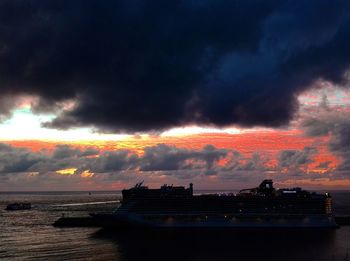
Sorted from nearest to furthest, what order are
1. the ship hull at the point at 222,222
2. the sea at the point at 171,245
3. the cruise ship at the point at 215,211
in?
the sea at the point at 171,245 < the ship hull at the point at 222,222 < the cruise ship at the point at 215,211

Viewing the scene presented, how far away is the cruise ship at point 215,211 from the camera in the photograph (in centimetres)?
10188

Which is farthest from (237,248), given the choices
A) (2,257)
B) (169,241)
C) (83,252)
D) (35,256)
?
(2,257)

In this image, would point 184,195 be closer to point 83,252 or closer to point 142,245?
point 142,245

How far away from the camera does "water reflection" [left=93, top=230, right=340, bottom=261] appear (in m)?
66.5

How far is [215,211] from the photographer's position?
103250mm

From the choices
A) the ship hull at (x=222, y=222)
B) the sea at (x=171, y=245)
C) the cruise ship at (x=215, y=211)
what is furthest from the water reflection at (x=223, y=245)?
the cruise ship at (x=215, y=211)

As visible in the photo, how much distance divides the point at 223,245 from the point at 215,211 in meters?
26.6

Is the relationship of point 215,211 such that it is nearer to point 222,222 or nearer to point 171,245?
point 222,222

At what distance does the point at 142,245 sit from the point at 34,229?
37.2m

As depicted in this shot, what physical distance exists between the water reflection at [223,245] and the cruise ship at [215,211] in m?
5.93

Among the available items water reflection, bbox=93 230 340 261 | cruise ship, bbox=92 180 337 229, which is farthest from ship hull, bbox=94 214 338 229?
water reflection, bbox=93 230 340 261

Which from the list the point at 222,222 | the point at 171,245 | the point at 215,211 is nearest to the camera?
the point at 171,245

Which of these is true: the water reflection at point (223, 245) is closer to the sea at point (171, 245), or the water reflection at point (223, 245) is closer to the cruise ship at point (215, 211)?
the sea at point (171, 245)

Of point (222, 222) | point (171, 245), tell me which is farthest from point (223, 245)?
point (222, 222)
